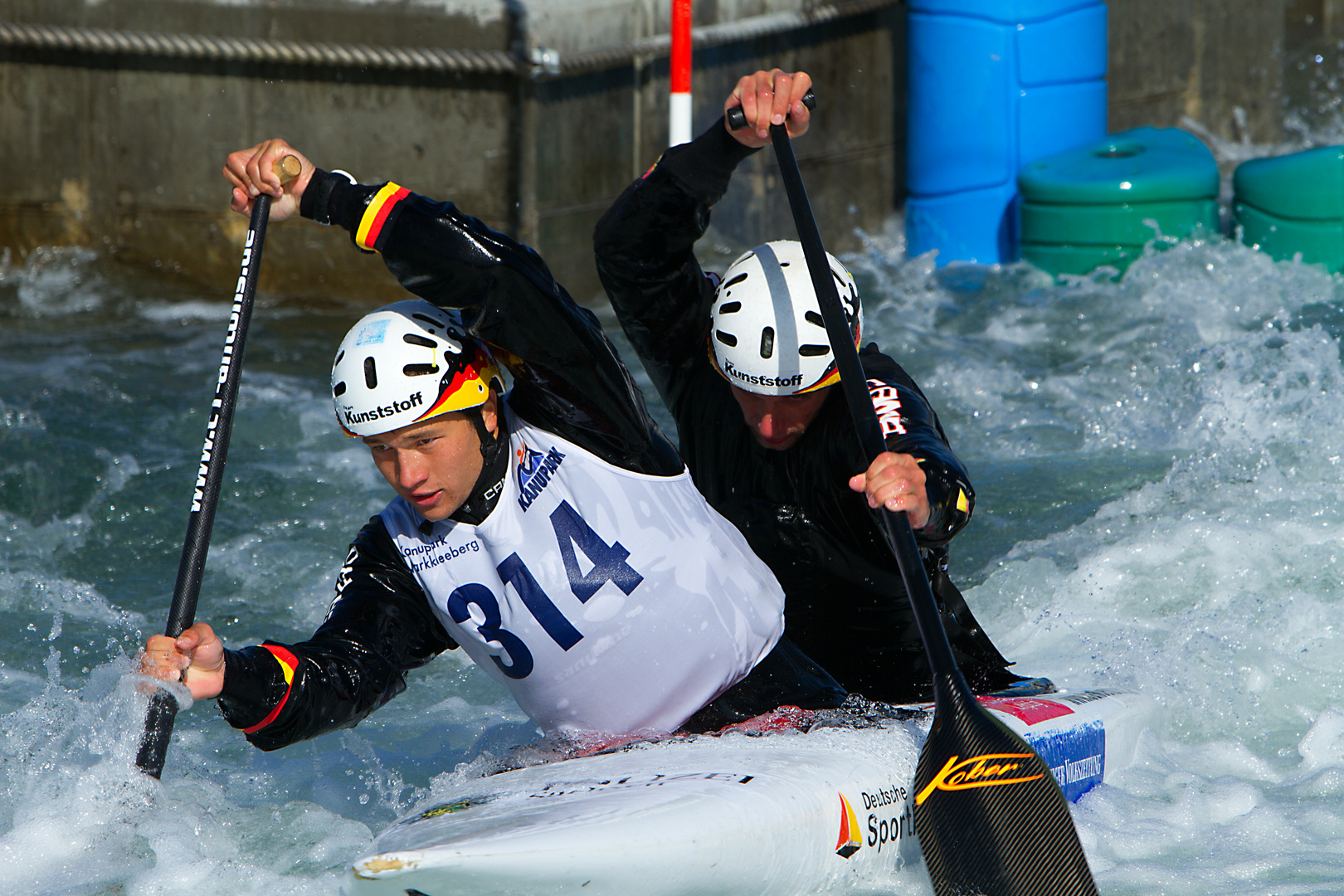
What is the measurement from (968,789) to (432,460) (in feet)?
4.30

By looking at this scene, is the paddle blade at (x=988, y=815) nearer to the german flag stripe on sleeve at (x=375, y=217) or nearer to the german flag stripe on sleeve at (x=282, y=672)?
the german flag stripe on sleeve at (x=282, y=672)

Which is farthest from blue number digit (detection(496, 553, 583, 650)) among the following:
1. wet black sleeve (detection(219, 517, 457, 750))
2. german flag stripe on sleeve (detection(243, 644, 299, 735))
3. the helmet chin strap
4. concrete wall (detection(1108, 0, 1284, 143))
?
concrete wall (detection(1108, 0, 1284, 143))

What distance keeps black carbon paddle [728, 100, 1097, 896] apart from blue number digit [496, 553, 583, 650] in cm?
71

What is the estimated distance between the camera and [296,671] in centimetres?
272

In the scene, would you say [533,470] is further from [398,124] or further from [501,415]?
[398,124]

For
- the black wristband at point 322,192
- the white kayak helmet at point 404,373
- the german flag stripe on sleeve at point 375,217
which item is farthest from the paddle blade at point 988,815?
the black wristband at point 322,192

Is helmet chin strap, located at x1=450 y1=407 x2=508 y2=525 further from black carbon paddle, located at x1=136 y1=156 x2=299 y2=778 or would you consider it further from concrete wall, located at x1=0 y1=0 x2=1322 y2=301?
concrete wall, located at x1=0 y1=0 x2=1322 y2=301

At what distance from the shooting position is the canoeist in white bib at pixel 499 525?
2.70 metres

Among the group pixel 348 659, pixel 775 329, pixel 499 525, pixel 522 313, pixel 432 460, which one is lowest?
pixel 348 659

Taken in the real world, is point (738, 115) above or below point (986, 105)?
above

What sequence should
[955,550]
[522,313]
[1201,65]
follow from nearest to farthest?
[522,313] → [955,550] → [1201,65]

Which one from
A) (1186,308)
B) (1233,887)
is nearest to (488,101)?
(1186,308)

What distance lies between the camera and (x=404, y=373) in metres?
2.68

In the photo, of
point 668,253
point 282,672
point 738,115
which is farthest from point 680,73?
point 282,672
